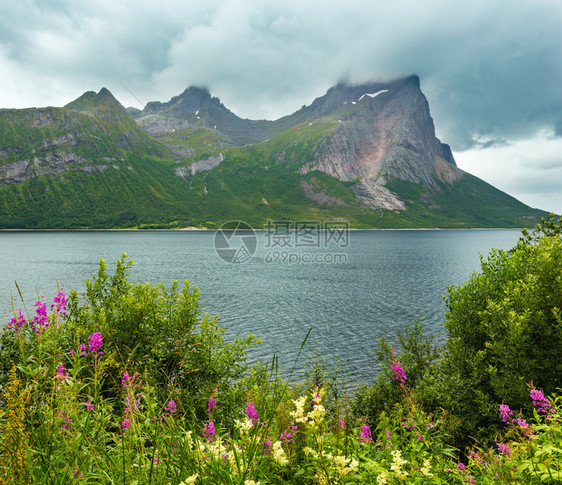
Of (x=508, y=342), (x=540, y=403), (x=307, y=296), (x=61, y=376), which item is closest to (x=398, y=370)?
(x=540, y=403)

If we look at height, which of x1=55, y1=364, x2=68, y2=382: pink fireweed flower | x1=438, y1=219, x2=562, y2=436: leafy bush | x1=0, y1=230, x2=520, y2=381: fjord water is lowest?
x1=0, y1=230, x2=520, y2=381: fjord water

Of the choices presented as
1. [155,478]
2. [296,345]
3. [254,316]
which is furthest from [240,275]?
[155,478]

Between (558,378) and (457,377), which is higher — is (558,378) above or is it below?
above

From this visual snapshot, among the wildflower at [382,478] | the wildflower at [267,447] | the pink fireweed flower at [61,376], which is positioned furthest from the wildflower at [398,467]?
the pink fireweed flower at [61,376]

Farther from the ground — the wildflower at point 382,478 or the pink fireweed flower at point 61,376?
the pink fireweed flower at point 61,376

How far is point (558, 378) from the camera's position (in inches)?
500

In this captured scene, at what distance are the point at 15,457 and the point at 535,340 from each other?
57.9 feet

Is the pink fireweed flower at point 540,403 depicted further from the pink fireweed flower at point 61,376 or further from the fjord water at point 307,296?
the fjord water at point 307,296

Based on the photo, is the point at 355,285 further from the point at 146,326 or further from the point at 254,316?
the point at 146,326

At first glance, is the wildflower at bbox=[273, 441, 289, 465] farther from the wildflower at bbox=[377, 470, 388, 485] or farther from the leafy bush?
the leafy bush

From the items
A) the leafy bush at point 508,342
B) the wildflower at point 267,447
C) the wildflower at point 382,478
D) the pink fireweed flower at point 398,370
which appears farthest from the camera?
the leafy bush at point 508,342

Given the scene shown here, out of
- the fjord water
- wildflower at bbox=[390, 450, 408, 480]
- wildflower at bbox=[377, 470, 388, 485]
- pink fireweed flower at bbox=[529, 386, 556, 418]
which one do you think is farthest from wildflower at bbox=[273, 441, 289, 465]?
the fjord water

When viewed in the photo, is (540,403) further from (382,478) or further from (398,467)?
(382,478)

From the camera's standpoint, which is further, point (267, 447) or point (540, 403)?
point (540, 403)
